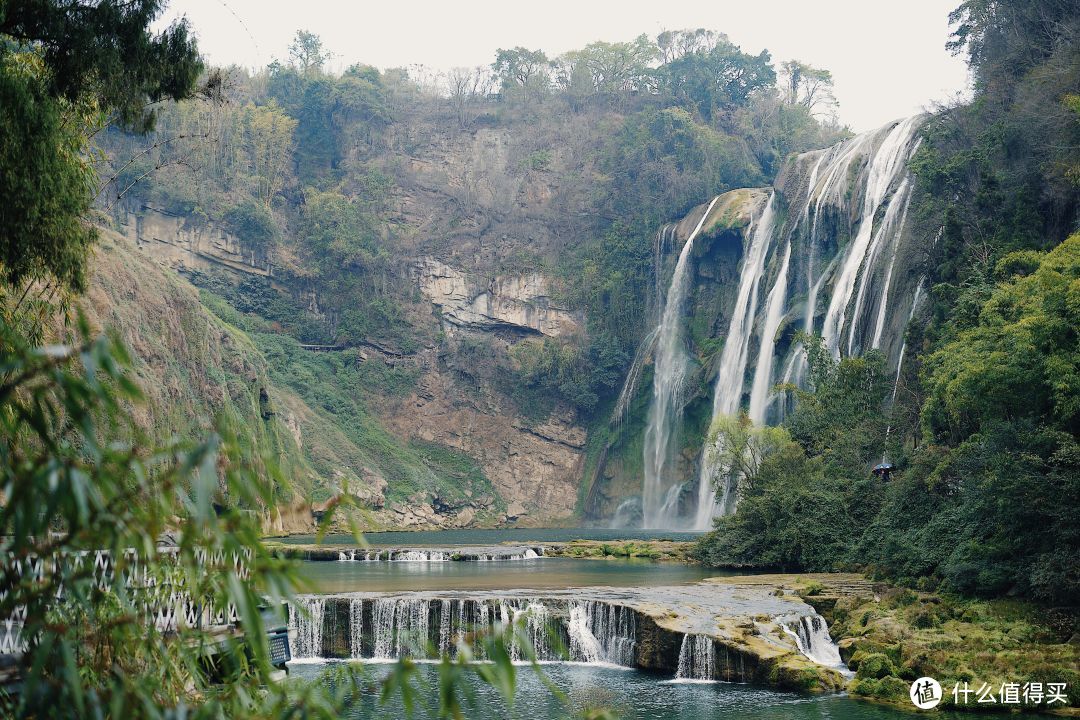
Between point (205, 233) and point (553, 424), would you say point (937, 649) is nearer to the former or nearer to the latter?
point (553, 424)

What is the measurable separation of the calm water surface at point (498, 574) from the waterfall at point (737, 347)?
15965 mm

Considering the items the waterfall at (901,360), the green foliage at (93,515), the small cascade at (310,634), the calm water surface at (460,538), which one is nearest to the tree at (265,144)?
the calm water surface at (460,538)

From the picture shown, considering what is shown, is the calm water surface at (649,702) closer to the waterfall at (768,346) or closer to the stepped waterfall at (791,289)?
the stepped waterfall at (791,289)

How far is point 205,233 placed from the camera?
61500 millimetres

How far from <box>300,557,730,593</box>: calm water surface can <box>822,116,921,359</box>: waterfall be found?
38.8ft

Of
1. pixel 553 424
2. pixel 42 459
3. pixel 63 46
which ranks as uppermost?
pixel 63 46

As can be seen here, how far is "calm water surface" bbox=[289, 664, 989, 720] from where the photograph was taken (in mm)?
13148

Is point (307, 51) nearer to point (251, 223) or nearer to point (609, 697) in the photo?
point (251, 223)

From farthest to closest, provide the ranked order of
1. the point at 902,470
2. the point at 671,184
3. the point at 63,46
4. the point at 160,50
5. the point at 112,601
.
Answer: the point at 671,184
the point at 902,470
the point at 160,50
the point at 63,46
the point at 112,601

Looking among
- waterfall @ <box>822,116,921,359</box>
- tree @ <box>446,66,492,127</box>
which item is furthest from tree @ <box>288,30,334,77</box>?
waterfall @ <box>822,116,921,359</box>

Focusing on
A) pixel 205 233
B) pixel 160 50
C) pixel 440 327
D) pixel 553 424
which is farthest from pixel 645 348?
pixel 160 50

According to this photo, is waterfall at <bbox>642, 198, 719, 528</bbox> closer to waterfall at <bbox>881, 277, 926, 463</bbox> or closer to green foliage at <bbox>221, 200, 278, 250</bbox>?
waterfall at <bbox>881, 277, 926, 463</bbox>

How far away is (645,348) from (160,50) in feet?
164

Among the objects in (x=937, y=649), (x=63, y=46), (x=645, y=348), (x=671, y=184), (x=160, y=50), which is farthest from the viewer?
(x=671, y=184)
